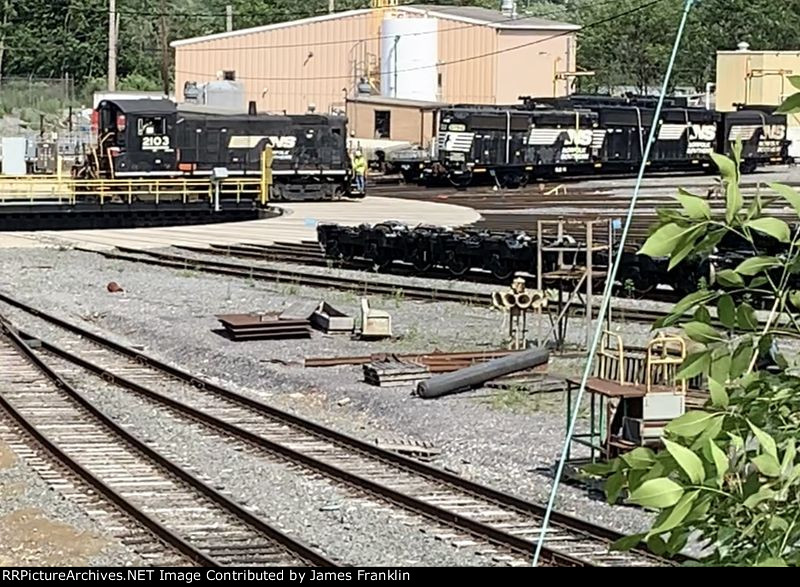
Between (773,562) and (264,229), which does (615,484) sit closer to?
(773,562)

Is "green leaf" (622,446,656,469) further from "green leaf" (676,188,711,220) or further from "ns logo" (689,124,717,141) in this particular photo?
"ns logo" (689,124,717,141)

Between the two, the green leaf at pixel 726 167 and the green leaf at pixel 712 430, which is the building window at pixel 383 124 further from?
the green leaf at pixel 712 430

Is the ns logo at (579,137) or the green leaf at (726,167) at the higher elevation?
the ns logo at (579,137)

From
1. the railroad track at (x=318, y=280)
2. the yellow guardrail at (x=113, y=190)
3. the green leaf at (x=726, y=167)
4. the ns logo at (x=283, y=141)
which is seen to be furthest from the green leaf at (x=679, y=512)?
the ns logo at (x=283, y=141)

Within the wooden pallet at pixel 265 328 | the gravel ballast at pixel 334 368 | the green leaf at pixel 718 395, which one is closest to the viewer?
the green leaf at pixel 718 395

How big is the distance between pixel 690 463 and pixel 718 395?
28 centimetres

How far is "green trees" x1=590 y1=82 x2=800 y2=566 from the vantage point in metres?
3.11

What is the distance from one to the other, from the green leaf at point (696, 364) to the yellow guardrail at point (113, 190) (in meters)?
39.2

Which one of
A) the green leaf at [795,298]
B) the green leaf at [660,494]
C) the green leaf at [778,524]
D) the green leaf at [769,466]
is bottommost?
the green leaf at [778,524]

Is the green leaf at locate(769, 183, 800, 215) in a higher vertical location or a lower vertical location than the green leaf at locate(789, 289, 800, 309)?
higher

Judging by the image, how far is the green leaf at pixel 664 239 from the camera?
3322 millimetres

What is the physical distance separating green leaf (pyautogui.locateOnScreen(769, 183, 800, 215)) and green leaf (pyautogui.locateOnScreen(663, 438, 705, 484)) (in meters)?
0.63

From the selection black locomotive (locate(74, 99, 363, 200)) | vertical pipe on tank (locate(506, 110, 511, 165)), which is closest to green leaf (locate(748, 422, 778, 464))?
black locomotive (locate(74, 99, 363, 200))
